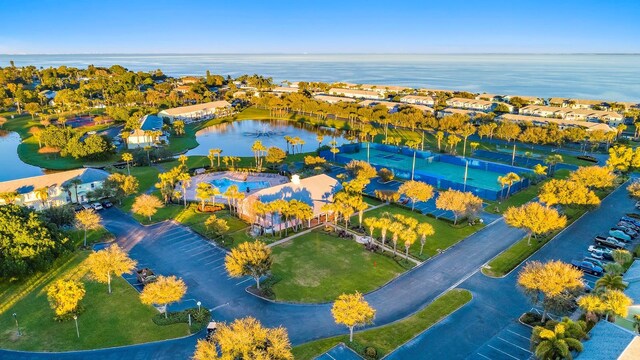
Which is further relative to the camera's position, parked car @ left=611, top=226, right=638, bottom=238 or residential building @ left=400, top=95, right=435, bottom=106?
residential building @ left=400, top=95, right=435, bottom=106

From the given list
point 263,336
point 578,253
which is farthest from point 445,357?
point 578,253

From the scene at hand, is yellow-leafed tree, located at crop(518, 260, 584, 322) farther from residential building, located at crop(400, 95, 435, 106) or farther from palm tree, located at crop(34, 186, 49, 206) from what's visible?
residential building, located at crop(400, 95, 435, 106)

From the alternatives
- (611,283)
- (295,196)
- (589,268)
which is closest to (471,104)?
(295,196)

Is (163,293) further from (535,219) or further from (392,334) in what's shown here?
(535,219)

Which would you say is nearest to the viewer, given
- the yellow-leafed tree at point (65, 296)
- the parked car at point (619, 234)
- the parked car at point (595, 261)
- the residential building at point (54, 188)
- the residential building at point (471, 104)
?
the yellow-leafed tree at point (65, 296)

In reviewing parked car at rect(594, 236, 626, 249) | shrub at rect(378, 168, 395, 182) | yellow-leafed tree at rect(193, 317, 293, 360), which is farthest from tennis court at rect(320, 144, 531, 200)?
yellow-leafed tree at rect(193, 317, 293, 360)

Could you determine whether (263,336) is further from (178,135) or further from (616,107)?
(616,107)

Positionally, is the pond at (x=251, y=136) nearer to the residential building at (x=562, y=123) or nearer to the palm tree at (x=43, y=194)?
the palm tree at (x=43, y=194)

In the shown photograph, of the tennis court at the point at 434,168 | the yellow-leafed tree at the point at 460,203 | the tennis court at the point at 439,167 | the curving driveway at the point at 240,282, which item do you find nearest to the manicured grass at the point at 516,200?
the tennis court at the point at 439,167
